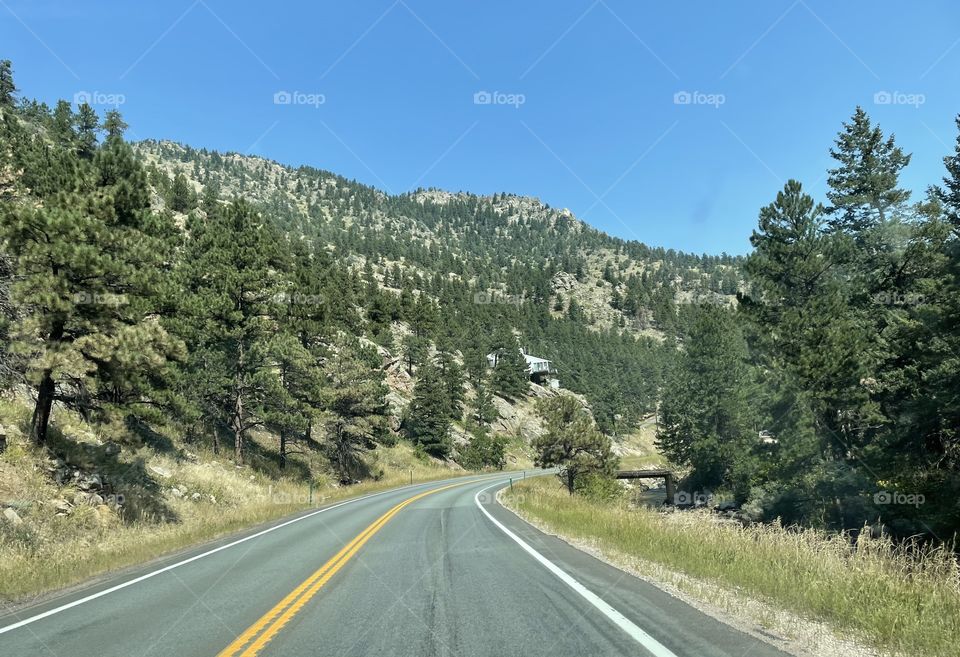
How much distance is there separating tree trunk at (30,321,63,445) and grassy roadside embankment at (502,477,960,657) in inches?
596

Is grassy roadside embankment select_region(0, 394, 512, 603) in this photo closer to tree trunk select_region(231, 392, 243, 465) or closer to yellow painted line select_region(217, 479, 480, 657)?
tree trunk select_region(231, 392, 243, 465)

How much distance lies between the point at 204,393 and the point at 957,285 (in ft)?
120

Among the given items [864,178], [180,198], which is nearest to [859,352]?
[864,178]

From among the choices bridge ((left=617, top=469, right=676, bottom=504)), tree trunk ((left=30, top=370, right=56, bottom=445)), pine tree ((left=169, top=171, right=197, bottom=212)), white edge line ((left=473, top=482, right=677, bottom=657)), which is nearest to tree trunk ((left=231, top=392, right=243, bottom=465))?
tree trunk ((left=30, top=370, right=56, bottom=445))

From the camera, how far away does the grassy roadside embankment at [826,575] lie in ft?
17.7

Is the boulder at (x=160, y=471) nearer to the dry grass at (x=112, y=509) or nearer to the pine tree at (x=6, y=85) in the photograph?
the dry grass at (x=112, y=509)

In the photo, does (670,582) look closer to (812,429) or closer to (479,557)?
(479,557)

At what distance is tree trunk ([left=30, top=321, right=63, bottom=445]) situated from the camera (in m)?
15.7

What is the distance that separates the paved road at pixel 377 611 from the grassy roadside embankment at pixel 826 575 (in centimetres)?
115

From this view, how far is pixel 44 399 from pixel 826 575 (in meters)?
19.8

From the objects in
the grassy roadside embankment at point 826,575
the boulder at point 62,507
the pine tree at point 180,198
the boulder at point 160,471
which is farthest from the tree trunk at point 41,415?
the pine tree at point 180,198

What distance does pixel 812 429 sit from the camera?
1201 inches

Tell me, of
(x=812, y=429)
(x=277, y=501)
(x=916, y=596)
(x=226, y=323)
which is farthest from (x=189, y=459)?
(x=812, y=429)

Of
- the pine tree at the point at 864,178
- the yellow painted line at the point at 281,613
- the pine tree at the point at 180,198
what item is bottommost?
the yellow painted line at the point at 281,613
